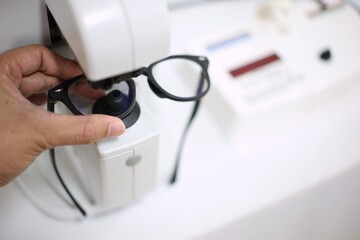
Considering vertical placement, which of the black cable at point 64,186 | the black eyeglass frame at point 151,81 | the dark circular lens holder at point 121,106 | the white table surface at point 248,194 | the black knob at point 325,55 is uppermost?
the black eyeglass frame at point 151,81

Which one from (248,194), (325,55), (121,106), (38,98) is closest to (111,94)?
(121,106)

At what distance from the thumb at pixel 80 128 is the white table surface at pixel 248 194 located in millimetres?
184

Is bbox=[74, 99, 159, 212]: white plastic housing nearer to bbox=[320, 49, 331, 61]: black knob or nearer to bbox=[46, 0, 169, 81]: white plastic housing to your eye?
bbox=[46, 0, 169, 81]: white plastic housing

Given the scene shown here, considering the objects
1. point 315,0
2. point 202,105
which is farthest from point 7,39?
point 315,0

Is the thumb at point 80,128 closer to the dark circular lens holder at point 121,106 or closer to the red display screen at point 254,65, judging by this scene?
the dark circular lens holder at point 121,106

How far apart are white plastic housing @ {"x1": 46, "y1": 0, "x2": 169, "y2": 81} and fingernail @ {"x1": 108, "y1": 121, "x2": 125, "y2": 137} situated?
2.7 inches

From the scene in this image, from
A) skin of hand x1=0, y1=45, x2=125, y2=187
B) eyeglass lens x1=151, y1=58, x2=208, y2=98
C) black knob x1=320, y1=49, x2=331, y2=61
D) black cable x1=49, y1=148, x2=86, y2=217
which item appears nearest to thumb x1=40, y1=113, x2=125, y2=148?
skin of hand x1=0, y1=45, x2=125, y2=187

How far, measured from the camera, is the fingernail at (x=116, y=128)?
1.34ft

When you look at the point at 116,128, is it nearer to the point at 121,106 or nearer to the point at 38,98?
the point at 121,106

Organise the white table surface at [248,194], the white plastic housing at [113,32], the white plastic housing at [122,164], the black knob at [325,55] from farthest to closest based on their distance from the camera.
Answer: the black knob at [325,55], the white table surface at [248,194], the white plastic housing at [122,164], the white plastic housing at [113,32]

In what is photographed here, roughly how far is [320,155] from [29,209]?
0.43 metres

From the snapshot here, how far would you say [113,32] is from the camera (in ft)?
1.10

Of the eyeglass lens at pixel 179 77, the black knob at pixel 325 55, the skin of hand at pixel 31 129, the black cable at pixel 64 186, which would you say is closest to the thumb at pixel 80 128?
the skin of hand at pixel 31 129

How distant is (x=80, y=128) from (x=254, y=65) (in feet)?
1.08
